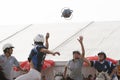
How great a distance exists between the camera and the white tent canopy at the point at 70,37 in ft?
42.6

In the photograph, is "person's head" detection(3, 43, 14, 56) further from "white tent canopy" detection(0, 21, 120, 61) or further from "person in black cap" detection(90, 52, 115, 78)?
"white tent canopy" detection(0, 21, 120, 61)

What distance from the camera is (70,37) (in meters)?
14.6

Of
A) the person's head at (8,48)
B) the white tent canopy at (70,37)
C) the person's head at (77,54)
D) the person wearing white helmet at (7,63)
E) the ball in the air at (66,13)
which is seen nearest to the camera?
the person's head at (8,48)

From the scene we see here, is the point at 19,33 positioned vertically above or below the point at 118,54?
above

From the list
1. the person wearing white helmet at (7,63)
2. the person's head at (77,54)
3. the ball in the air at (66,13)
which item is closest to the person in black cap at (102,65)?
the person's head at (77,54)

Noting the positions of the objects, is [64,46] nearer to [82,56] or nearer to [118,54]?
[118,54]

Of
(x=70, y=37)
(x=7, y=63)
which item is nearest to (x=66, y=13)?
(x=70, y=37)

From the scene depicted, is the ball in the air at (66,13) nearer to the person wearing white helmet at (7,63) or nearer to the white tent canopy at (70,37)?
the white tent canopy at (70,37)

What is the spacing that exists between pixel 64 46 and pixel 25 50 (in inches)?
52.1

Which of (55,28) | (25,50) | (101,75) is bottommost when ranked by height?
(101,75)

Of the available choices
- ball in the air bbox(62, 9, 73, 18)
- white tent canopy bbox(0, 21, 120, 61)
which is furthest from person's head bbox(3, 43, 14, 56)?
ball in the air bbox(62, 9, 73, 18)

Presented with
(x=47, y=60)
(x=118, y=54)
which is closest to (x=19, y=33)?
(x=47, y=60)

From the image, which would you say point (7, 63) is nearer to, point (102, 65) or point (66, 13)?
point (102, 65)

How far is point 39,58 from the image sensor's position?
7781mm
